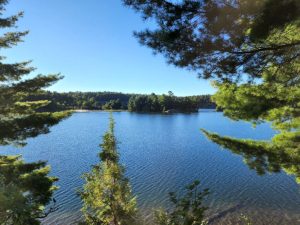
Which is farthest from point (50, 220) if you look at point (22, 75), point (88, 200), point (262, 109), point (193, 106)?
point (193, 106)

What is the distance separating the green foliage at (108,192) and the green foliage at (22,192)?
1.49 meters

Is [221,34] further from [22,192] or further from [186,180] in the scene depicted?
[186,180]

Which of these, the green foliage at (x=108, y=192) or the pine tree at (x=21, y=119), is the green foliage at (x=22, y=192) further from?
the green foliage at (x=108, y=192)

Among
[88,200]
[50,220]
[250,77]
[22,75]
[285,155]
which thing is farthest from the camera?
[50,220]

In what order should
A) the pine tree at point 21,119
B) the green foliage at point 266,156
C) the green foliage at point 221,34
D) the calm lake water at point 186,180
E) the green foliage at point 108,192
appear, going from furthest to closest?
the calm lake water at point 186,180 < the green foliage at point 108,192 < the pine tree at point 21,119 < the green foliage at point 266,156 < the green foliage at point 221,34

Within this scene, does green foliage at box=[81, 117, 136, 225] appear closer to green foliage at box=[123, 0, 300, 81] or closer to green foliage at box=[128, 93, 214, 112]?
green foliage at box=[123, 0, 300, 81]

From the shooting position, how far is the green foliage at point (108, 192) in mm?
10391

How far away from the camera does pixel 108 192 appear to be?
1055 centimetres

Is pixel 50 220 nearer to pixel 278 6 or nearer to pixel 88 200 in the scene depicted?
pixel 88 200

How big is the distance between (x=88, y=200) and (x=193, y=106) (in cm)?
13322

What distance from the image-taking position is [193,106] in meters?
142

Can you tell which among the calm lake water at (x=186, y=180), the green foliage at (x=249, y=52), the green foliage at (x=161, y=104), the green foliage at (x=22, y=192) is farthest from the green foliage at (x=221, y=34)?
the green foliage at (x=161, y=104)

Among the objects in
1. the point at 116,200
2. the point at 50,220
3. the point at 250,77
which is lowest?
the point at 50,220

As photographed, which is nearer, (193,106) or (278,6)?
(278,6)
